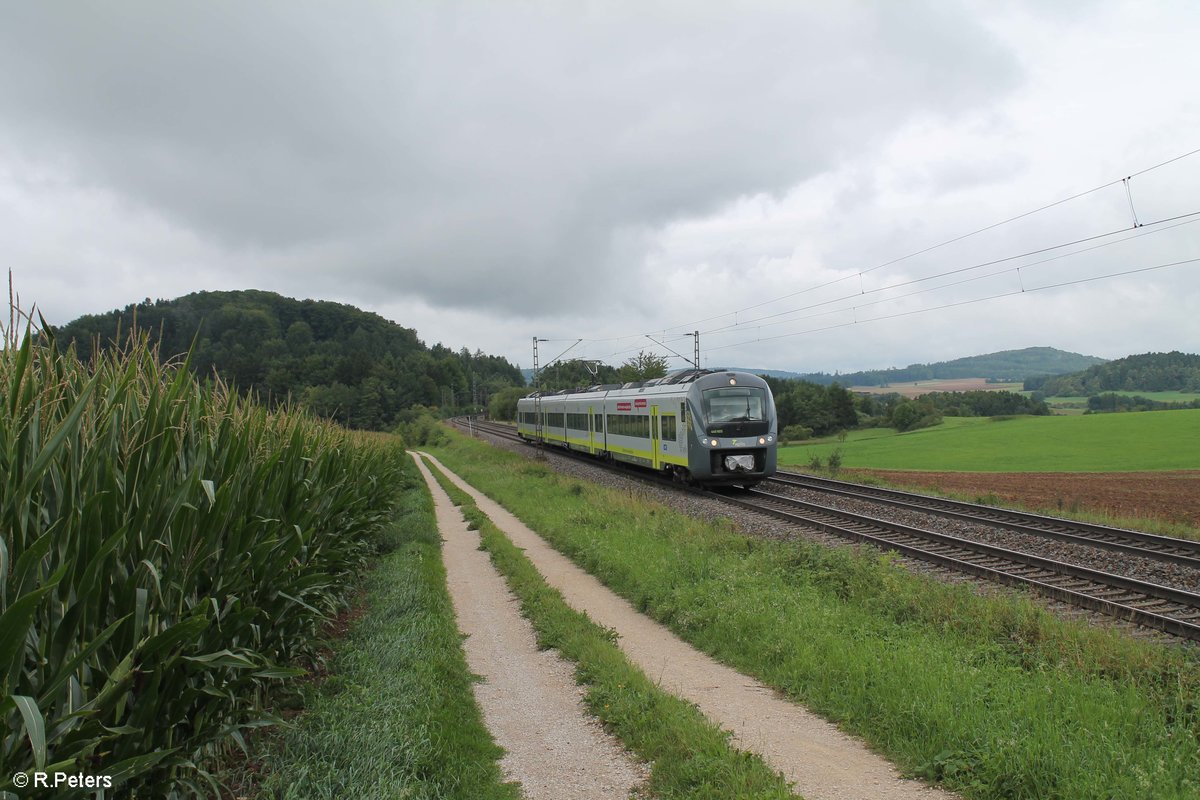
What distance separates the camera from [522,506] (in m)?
19.4

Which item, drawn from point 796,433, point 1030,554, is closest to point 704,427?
point 1030,554

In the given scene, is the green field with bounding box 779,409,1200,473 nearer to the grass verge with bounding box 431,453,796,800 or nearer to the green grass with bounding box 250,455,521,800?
the grass verge with bounding box 431,453,796,800

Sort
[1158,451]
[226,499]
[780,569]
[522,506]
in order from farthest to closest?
[1158,451], [522,506], [780,569], [226,499]

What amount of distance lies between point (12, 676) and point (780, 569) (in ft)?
28.8

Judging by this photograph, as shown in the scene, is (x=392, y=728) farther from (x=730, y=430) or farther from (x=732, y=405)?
(x=732, y=405)

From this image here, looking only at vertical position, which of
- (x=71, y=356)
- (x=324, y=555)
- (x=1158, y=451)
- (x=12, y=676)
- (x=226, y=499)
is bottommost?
(x=1158, y=451)

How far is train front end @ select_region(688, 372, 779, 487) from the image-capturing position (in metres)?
19.0

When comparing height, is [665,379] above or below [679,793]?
above

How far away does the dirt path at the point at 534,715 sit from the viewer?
4.55 metres

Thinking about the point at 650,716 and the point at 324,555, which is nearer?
the point at 650,716

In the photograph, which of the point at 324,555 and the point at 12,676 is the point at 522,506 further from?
the point at 12,676

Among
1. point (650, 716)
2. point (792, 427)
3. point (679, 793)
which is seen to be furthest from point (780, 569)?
point (792, 427)

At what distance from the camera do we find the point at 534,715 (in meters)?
5.72

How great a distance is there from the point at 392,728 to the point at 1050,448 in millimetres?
42845
